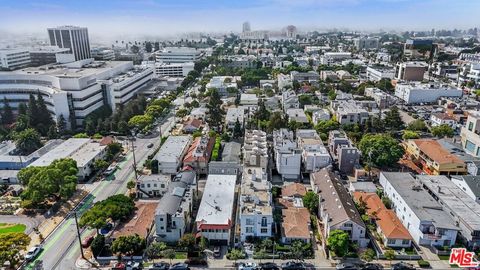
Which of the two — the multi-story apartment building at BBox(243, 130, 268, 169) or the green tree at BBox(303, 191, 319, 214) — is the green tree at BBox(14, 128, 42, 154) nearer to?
the multi-story apartment building at BBox(243, 130, 268, 169)

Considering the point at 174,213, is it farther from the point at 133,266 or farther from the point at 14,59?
the point at 14,59

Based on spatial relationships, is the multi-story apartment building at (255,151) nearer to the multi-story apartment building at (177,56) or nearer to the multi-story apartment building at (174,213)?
the multi-story apartment building at (174,213)

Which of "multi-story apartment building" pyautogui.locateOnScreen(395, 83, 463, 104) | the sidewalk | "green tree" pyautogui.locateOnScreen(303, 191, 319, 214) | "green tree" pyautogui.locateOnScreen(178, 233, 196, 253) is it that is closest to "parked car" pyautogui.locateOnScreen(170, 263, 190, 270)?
"green tree" pyautogui.locateOnScreen(178, 233, 196, 253)

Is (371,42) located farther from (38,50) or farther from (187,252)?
(187,252)

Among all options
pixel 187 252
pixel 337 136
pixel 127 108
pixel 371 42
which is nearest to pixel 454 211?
pixel 337 136

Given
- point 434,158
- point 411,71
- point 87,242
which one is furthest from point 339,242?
point 411,71

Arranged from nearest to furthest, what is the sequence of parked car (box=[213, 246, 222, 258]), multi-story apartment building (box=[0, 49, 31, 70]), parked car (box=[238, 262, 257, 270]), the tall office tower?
1. parked car (box=[238, 262, 257, 270])
2. parked car (box=[213, 246, 222, 258])
3. multi-story apartment building (box=[0, 49, 31, 70])
4. the tall office tower
